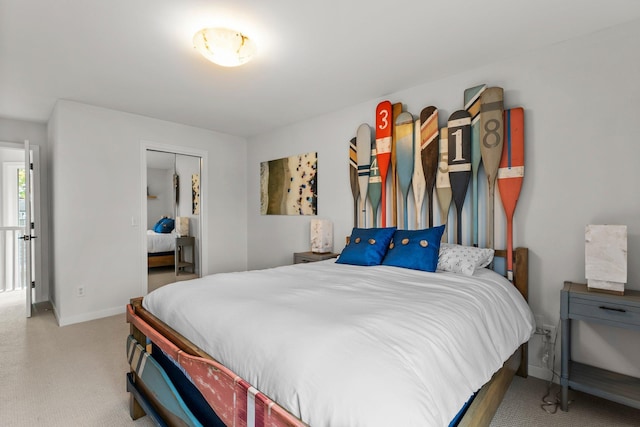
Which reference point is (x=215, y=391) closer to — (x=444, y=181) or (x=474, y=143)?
(x=444, y=181)

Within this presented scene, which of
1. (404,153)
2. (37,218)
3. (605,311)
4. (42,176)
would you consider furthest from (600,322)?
(42,176)

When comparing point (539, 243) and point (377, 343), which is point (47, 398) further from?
point (539, 243)

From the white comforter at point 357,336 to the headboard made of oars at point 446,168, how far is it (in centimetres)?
67

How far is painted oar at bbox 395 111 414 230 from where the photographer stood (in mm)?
2955

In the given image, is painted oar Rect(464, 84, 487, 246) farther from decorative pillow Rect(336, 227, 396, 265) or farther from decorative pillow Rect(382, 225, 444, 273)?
decorative pillow Rect(336, 227, 396, 265)

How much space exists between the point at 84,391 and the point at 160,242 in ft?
7.69

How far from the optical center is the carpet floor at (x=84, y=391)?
187 centimetres

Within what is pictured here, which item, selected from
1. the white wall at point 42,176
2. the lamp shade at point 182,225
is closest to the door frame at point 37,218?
the white wall at point 42,176

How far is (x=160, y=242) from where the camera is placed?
4.29 meters

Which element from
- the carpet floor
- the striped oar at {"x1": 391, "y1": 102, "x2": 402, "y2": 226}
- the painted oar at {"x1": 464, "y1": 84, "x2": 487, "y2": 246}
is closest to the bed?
the carpet floor

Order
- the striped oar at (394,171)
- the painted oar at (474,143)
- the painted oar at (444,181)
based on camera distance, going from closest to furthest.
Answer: the painted oar at (474,143) < the painted oar at (444,181) < the striped oar at (394,171)

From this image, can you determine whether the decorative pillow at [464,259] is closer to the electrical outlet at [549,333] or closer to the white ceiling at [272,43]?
the electrical outlet at [549,333]

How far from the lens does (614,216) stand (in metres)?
2.04

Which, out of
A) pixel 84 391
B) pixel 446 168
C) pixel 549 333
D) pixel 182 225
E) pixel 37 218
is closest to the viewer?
pixel 84 391
